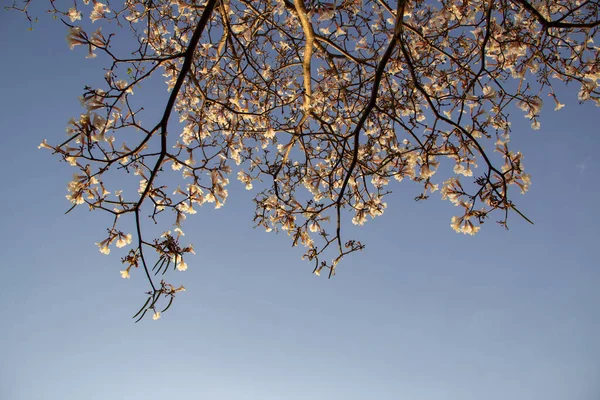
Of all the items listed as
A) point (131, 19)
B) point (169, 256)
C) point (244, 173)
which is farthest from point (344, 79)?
point (169, 256)

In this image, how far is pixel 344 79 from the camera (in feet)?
14.8

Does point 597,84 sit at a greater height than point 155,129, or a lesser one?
greater

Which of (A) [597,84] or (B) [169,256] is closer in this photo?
(B) [169,256]

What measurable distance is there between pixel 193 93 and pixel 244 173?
4.63 ft

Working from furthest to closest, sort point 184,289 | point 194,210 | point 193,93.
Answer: point 193,93
point 194,210
point 184,289

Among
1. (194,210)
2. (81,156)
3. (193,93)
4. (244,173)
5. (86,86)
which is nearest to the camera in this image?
(86,86)

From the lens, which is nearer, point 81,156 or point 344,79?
point 81,156

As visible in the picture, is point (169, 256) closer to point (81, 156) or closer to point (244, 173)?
point (81, 156)

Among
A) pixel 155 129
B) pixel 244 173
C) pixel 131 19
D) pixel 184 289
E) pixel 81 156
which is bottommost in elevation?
pixel 184 289

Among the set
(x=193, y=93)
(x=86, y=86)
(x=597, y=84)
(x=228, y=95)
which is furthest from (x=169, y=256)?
(x=597, y=84)

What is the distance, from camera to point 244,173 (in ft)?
14.4

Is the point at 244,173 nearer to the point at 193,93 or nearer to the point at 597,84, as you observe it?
the point at 193,93

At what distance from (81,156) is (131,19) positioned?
2.06 metres

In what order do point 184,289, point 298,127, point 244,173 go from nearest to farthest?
point 184,289
point 298,127
point 244,173
